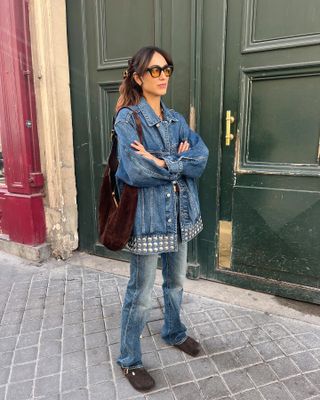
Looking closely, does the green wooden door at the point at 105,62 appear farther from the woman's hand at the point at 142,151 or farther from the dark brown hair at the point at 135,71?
the woman's hand at the point at 142,151

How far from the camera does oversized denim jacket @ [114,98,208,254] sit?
1.62 meters

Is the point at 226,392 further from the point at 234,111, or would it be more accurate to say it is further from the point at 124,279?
the point at 234,111

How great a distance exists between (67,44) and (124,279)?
249cm

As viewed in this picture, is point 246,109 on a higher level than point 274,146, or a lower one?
higher

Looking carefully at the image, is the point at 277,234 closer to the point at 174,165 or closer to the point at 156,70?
the point at 174,165

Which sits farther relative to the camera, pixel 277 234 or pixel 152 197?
pixel 277 234

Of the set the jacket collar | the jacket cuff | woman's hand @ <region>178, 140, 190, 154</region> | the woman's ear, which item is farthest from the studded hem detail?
the woman's ear

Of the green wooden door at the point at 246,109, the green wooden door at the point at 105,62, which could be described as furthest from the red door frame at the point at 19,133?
the green wooden door at the point at 246,109

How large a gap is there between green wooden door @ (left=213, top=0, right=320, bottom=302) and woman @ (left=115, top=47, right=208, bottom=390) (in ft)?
3.26

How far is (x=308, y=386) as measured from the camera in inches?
73.5

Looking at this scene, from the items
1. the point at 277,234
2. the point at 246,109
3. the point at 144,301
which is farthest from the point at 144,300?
the point at 246,109

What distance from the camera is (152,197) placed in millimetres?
1716

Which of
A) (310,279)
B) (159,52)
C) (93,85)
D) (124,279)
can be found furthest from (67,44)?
(310,279)

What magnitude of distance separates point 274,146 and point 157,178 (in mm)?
1400
